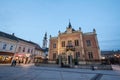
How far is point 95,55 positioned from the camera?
24.2 m

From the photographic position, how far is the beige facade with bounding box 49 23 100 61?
2469cm

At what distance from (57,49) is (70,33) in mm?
7176

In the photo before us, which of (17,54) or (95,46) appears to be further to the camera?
(17,54)

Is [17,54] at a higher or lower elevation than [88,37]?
lower

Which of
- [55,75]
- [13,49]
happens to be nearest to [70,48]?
[55,75]

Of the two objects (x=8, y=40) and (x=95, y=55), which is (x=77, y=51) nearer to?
(x=95, y=55)

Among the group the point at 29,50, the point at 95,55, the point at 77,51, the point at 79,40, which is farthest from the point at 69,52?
the point at 29,50

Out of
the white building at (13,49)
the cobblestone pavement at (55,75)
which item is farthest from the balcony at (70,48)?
the white building at (13,49)

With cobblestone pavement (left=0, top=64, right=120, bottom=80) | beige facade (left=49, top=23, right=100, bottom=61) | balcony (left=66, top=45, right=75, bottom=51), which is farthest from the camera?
balcony (left=66, top=45, right=75, bottom=51)

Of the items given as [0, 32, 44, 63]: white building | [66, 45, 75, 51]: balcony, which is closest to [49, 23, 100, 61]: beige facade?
[66, 45, 75, 51]: balcony

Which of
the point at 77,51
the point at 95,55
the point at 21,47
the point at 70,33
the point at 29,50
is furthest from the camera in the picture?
the point at 29,50

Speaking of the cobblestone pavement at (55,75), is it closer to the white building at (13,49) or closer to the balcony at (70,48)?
the balcony at (70,48)

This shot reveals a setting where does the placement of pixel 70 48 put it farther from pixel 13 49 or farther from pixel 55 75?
pixel 13 49

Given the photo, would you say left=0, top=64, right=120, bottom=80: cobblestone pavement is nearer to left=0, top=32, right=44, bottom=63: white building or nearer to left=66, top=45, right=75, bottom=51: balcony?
left=66, top=45, right=75, bottom=51: balcony
